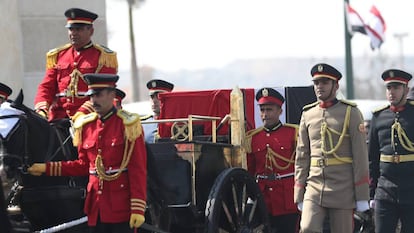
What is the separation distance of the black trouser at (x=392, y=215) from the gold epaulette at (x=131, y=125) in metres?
2.92

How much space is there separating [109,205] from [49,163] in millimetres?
638

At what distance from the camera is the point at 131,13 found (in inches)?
1331

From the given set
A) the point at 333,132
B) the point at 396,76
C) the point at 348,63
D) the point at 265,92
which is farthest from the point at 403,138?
the point at 348,63

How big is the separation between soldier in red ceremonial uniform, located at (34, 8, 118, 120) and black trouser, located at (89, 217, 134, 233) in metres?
1.45

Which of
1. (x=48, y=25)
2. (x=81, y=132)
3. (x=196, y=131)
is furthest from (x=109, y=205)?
(x=48, y=25)

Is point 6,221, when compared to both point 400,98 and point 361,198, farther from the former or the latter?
point 400,98

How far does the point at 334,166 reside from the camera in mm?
7996

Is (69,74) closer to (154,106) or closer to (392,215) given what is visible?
(154,106)

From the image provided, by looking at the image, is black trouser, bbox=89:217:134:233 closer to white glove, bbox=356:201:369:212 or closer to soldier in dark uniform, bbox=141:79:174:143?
white glove, bbox=356:201:369:212

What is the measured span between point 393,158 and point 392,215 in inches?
21.7

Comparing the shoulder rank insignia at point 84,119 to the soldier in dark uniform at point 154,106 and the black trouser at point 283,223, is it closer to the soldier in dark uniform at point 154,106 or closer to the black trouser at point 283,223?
the soldier in dark uniform at point 154,106

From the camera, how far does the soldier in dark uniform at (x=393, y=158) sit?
8742 millimetres

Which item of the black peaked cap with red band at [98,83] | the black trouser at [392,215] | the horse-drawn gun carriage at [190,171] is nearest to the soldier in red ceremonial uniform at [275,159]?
the horse-drawn gun carriage at [190,171]

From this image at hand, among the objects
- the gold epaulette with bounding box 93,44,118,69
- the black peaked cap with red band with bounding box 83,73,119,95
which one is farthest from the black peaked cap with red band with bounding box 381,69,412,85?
the black peaked cap with red band with bounding box 83,73,119,95
